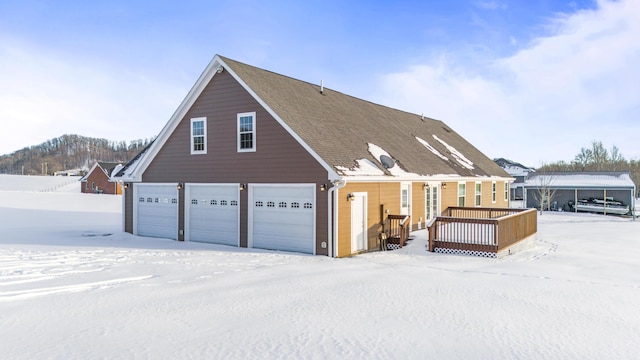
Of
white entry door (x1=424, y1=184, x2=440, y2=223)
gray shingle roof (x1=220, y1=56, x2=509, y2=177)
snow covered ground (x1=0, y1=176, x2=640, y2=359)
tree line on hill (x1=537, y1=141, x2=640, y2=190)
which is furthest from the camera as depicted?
tree line on hill (x1=537, y1=141, x2=640, y2=190)

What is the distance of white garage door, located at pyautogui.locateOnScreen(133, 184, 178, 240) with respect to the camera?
55.1ft

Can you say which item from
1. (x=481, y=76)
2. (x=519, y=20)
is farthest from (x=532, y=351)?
(x=481, y=76)

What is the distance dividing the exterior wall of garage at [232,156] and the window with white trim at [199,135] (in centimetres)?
16

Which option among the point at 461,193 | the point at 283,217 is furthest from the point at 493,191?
the point at 283,217

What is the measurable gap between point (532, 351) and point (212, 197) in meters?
12.3

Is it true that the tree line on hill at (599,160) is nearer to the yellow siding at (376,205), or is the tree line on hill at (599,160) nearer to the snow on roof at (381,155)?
the yellow siding at (376,205)

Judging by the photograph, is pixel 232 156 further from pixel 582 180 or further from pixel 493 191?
pixel 582 180

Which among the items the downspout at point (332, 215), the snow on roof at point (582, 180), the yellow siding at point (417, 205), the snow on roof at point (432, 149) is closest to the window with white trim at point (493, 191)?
the snow on roof at point (432, 149)

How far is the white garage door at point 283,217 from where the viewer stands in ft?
44.5

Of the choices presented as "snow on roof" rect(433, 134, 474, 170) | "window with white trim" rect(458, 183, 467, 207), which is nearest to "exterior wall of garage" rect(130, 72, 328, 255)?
"window with white trim" rect(458, 183, 467, 207)

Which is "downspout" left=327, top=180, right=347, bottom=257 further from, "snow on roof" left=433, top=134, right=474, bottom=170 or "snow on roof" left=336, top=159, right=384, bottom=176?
"snow on roof" left=433, top=134, right=474, bottom=170

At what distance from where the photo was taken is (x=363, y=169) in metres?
14.1

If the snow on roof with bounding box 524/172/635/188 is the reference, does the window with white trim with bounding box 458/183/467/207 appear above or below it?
below

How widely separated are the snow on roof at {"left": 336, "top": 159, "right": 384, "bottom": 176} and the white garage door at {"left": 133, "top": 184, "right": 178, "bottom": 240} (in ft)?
23.8
